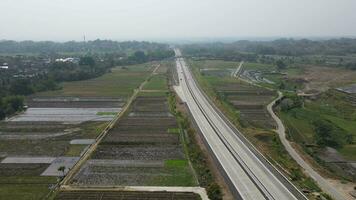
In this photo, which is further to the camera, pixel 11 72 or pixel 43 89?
pixel 11 72

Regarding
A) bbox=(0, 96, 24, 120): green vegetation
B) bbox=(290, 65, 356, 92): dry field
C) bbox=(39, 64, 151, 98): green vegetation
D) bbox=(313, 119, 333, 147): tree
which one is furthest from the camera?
bbox=(290, 65, 356, 92): dry field

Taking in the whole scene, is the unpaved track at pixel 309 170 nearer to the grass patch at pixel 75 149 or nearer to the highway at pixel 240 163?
the highway at pixel 240 163

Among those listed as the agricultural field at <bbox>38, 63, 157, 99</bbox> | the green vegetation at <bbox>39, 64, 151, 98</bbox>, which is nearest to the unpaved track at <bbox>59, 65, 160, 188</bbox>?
the agricultural field at <bbox>38, 63, 157, 99</bbox>


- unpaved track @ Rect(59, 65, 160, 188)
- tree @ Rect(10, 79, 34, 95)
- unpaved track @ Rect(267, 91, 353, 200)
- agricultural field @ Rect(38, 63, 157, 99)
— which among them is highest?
tree @ Rect(10, 79, 34, 95)

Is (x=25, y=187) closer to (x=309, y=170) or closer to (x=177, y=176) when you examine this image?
(x=177, y=176)

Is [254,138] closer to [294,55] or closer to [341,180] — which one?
[341,180]

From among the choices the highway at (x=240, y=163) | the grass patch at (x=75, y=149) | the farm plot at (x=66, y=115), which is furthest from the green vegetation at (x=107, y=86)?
the grass patch at (x=75, y=149)

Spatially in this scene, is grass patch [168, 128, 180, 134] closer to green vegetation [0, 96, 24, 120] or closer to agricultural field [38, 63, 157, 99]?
agricultural field [38, 63, 157, 99]

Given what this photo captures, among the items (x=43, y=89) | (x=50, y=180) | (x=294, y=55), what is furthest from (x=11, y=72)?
(x=294, y=55)
